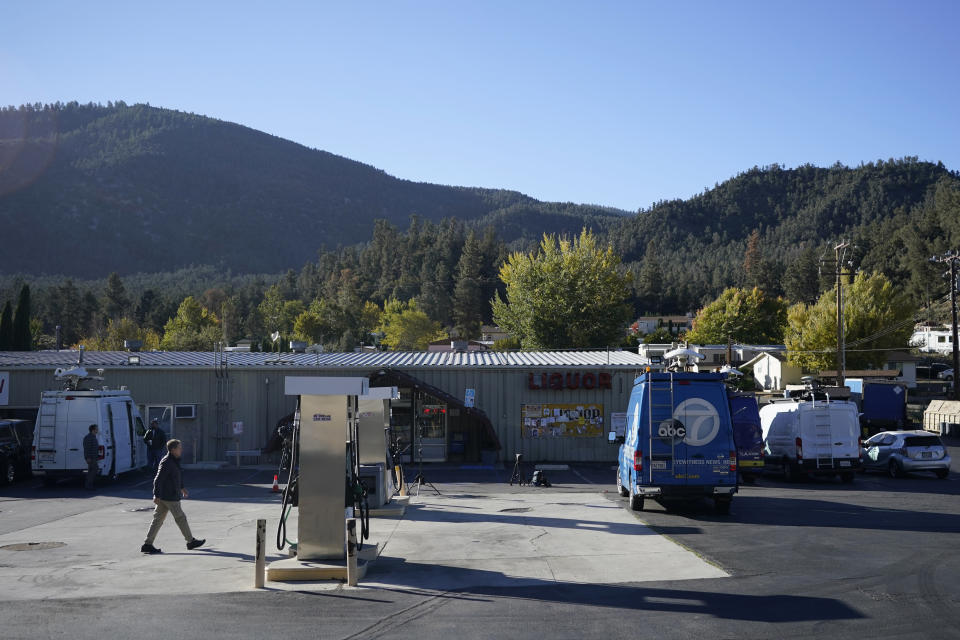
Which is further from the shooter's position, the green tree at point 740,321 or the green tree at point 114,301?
the green tree at point 114,301

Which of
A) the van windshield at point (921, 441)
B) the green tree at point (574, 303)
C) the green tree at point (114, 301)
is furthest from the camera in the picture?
the green tree at point (114, 301)

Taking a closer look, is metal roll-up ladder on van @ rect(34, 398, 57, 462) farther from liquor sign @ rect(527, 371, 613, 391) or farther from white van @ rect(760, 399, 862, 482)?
white van @ rect(760, 399, 862, 482)

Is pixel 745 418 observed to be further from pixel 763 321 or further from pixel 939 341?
pixel 939 341

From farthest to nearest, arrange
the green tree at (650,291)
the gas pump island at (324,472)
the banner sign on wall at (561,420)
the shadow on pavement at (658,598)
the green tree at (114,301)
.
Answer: the green tree at (650,291) < the green tree at (114,301) < the banner sign on wall at (561,420) < the gas pump island at (324,472) < the shadow on pavement at (658,598)

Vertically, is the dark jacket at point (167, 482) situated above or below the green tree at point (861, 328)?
below

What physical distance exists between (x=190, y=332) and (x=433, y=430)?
67148mm

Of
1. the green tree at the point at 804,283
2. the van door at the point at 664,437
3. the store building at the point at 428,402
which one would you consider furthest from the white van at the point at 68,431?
the green tree at the point at 804,283

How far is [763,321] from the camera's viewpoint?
89.2m

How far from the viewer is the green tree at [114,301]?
119750mm

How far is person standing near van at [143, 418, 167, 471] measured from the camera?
25.0 m

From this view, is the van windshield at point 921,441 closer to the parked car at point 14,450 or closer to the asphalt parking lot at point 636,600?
the asphalt parking lot at point 636,600

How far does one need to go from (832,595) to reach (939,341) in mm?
95108

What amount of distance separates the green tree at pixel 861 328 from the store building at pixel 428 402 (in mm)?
33380

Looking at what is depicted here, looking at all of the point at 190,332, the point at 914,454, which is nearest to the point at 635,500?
the point at 914,454
